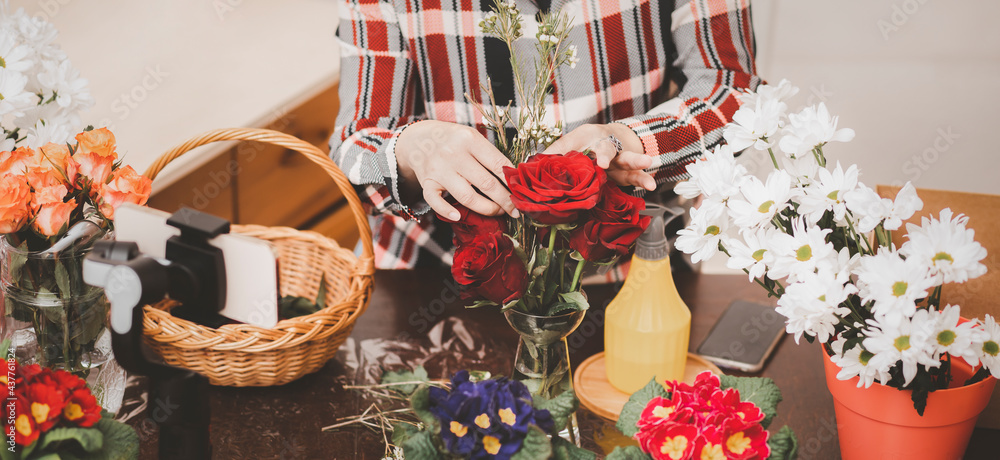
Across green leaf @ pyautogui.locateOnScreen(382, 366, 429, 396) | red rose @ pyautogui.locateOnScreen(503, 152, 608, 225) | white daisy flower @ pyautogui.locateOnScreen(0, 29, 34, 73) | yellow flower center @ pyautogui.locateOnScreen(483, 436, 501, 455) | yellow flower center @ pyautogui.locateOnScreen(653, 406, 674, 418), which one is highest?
white daisy flower @ pyautogui.locateOnScreen(0, 29, 34, 73)

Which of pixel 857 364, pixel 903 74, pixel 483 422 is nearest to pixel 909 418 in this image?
pixel 857 364

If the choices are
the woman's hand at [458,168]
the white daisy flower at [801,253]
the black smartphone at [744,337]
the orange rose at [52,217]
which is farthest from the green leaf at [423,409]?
the black smartphone at [744,337]

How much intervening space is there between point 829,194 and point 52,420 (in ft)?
2.32

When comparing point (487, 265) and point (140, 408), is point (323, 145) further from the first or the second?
point (487, 265)

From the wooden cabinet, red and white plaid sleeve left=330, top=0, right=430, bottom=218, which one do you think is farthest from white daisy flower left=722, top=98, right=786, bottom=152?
the wooden cabinet

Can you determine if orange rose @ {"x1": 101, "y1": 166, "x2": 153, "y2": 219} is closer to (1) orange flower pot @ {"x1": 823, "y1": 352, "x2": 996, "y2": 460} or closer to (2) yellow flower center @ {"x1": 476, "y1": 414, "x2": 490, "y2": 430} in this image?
(2) yellow flower center @ {"x1": 476, "y1": 414, "x2": 490, "y2": 430}

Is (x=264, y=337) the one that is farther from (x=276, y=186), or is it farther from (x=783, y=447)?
(x=276, y=186)

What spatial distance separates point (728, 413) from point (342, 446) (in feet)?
1.58

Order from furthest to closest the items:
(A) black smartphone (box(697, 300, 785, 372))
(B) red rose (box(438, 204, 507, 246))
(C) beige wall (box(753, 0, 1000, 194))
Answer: (C) beige wall (box(753, 0, 1000, 194))
(A) black smartphone (box(697, 300, 785, 372))
(B) red rose (box(438, 204, 507, 246))

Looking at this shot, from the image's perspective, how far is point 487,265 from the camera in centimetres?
70

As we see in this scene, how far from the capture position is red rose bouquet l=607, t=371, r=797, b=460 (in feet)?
1.98

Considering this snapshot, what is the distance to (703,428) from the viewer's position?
606mm

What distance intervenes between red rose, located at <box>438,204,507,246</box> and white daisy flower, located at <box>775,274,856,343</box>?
0.30 m

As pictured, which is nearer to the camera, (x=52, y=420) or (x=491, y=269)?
(x=52, y=420)
